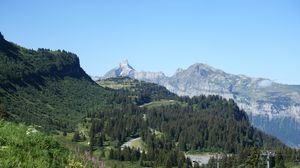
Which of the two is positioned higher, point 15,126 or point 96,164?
point 15,126

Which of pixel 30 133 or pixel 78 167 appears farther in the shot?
pixel 30 133

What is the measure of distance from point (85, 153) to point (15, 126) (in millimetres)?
3399

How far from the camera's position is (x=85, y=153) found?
24266 millimetres

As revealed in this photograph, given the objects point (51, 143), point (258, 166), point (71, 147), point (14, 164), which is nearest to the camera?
point (14, 164)

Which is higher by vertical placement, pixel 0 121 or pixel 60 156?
pixel 0 121

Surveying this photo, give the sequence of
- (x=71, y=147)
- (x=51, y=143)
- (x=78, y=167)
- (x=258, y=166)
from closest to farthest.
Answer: (x=78, y=167) < (x=51, y=143) < (x=71, y=147) < (x=258, y=166)

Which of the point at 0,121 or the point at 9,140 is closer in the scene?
the point at 9,140

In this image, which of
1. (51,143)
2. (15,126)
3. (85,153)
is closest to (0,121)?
(15,126)

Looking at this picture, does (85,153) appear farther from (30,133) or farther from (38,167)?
(38,167)

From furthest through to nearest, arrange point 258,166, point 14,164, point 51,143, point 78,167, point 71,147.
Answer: point 258,166, point 71,147, point 51,143, point 78,167, point 14,164

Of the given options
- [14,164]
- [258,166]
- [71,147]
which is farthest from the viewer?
[258,166]

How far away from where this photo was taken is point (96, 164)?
22.7 metres

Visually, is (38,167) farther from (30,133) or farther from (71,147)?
(71,147)

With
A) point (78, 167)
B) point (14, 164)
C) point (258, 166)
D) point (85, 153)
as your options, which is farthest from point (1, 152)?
point (258, 166)
